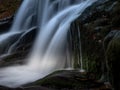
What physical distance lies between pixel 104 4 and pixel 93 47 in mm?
1378

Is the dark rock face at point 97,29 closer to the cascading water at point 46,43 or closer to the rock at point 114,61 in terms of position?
the cascading water at point 46,43

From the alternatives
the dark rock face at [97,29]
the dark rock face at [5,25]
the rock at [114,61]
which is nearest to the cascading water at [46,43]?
the dark rock face at [5,25]

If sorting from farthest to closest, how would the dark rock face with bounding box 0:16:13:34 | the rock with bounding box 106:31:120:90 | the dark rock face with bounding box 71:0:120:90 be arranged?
1. the dark rock face with bounding box 0:16:13:34
2. the dark rock face with bounding box 71:0:120:90
3. the rock with bounding box 106:31:120:90

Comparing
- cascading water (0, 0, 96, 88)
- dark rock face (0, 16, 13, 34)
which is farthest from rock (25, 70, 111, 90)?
dark rock face (0, 16, 13, 34)

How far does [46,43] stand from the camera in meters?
9.25

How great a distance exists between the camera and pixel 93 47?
704 centimetres

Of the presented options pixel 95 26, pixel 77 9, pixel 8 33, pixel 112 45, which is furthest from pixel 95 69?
pixel 8 33

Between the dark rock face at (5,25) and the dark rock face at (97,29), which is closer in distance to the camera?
the dark rock face at (97,29)

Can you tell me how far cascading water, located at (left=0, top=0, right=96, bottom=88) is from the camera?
24.9 ft

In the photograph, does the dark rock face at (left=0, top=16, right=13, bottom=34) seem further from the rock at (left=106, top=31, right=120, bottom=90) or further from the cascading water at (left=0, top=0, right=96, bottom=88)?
the rock at (left=106, top=31, right=120, bottom=90)

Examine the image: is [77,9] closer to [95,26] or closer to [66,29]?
[66,29]

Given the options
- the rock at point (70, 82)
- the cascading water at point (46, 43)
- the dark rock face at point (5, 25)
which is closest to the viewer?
the rock at point (70, 82)

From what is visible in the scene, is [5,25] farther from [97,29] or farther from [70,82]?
[70,82]

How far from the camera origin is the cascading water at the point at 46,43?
7.58 metres
